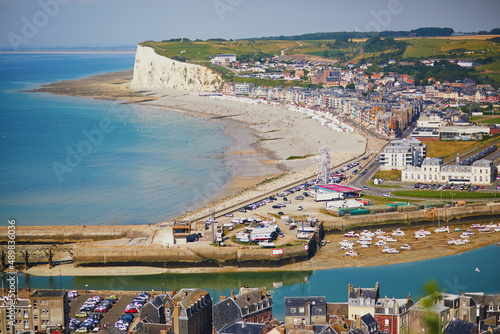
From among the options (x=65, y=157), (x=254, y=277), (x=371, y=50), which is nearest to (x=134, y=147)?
(x=65, y=157)

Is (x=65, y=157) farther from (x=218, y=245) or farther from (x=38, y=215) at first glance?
(x=218, y=245)

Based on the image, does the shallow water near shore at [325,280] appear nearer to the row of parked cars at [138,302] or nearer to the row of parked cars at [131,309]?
the row of parked cars at [138,302]

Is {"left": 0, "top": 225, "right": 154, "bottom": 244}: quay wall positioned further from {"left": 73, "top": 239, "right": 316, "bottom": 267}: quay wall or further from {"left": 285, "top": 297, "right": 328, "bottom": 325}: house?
{"left": 285, "top": 297, "right": 328, "bottom": 325}: house

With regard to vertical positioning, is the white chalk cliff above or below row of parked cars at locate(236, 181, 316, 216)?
above

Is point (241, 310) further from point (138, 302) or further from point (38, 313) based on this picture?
point (38, 313)

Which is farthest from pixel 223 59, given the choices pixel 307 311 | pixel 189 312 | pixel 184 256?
pixel 189 312

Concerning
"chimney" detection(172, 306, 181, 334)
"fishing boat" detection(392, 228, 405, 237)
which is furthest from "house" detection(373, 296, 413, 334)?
"fishing boat" detection(392, 228, 405, 237)

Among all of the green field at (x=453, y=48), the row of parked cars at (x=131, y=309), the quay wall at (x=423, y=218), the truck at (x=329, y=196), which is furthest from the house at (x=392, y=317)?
the green field at (x=453, y=48)
